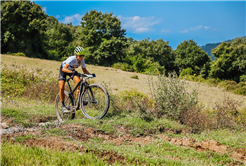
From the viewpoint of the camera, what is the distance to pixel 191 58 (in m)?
53.3

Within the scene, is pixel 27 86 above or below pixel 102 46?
below

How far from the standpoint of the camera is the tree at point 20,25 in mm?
31344

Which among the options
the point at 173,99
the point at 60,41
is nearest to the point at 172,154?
the point at 173,99

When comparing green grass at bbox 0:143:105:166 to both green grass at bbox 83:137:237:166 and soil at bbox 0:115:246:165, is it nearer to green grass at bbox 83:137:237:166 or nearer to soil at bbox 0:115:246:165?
soil at bbox 0:115:246:165

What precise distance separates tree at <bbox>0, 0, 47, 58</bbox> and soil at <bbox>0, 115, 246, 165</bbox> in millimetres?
29942

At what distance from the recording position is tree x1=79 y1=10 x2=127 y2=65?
135 ft

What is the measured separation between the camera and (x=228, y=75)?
4712 cm

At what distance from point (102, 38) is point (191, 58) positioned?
81.8ft

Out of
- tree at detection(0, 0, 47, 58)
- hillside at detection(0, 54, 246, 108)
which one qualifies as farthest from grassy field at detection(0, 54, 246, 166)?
tree at detection(0, 0, 47, 58)

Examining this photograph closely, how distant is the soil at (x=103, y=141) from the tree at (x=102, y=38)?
35.7 metres

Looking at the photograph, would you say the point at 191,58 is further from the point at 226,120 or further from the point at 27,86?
the point at 226,120

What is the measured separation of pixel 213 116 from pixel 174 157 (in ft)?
13.3

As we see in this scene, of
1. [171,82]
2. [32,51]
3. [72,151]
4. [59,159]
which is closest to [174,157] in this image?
[72,151]

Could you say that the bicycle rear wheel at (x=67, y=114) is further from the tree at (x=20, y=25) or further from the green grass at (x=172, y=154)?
the tree at (x=20, y=25)
